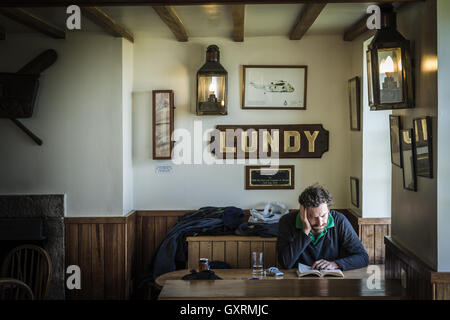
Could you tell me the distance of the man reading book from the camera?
3.65m

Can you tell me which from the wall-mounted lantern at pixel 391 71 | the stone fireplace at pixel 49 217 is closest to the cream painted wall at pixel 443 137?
the wall-mounted lantern at pixel 391 71

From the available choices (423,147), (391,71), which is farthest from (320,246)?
(391,71)

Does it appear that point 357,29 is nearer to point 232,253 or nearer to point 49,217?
point 232,253

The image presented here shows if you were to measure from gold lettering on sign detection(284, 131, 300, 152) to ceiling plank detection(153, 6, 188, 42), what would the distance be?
1448mm

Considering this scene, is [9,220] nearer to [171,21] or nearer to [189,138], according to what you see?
[189,138]

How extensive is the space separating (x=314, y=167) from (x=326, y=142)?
0.29 meters

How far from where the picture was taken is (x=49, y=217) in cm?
483

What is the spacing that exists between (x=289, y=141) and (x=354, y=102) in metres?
0.78

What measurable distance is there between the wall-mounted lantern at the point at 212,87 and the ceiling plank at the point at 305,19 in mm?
795

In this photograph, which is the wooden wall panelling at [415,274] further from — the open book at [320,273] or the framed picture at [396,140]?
the framed picture at [396,140]

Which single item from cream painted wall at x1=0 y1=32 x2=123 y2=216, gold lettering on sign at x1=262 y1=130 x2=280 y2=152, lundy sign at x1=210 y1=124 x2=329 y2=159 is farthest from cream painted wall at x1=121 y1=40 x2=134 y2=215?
gold lettering on sign at x1=262 y1=130 x2=280 y2=152

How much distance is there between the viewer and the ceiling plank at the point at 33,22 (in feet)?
12.7
